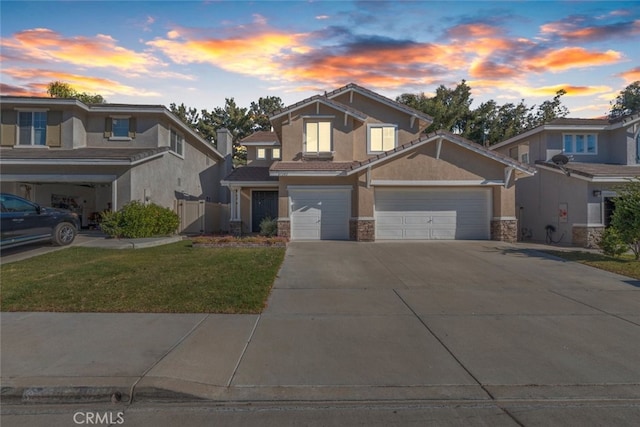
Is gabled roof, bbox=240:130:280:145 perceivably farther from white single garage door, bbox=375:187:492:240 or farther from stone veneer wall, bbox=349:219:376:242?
stone veneer wall, bbox=349:219:376:242

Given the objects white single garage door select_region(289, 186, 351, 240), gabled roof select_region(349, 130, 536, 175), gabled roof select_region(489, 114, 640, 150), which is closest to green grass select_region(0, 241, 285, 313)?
white single garage door select_region(289, 186, 351, 240)

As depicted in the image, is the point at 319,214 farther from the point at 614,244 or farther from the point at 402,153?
the point at 614,244

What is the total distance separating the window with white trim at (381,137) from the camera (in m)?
18.1

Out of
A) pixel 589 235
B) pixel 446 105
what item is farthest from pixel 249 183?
pixel 446 105

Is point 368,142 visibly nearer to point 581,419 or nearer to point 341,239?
point 341,239

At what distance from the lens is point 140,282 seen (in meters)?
7.79

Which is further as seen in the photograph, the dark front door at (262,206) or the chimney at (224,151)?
the chimney at (224,151)

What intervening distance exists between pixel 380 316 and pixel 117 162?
13821 mm

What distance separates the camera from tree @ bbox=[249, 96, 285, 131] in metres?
41.3

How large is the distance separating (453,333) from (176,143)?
19.4m

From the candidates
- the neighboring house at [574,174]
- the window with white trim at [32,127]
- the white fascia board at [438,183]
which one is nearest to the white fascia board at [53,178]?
the window with white trim at [32,127]

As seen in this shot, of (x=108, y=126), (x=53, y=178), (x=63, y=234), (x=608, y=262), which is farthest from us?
(x=108, y=126)

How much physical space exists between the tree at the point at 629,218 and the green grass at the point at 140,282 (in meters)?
10.9

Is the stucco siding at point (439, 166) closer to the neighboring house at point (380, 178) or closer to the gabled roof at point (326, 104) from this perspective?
the neighboring house at point (380, 178)
